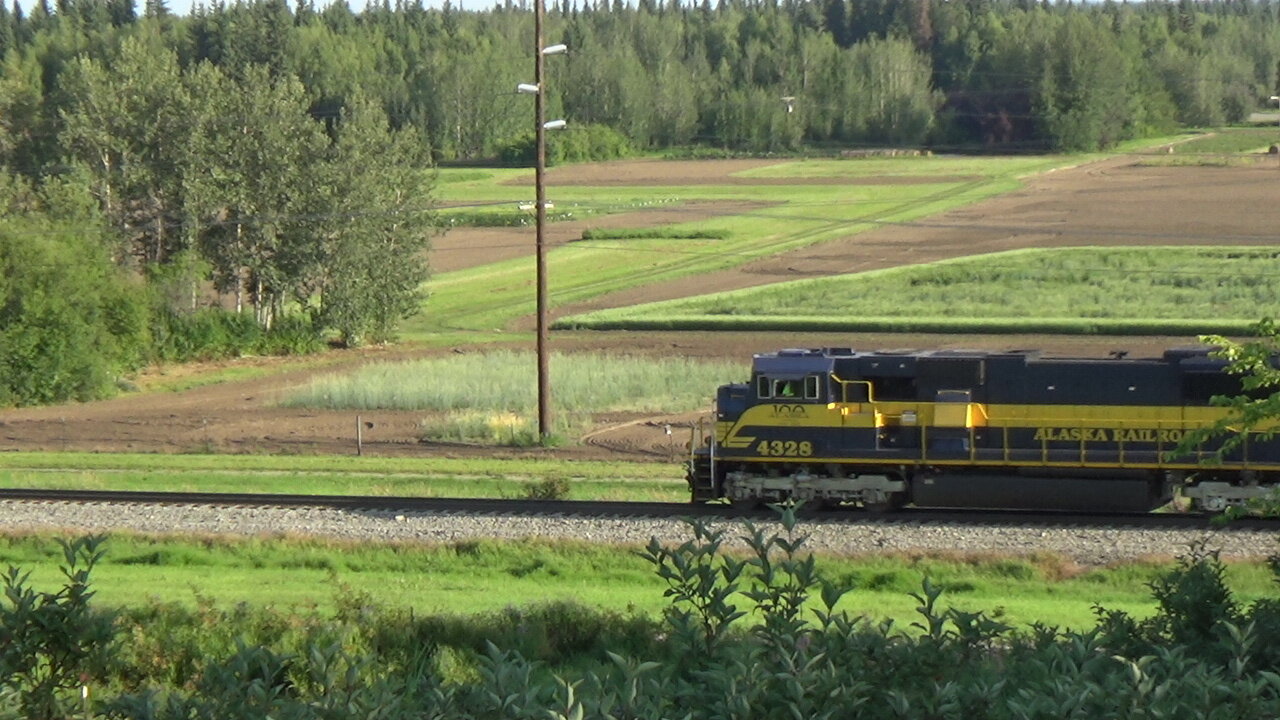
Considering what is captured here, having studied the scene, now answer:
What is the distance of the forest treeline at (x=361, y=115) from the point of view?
5909 cm

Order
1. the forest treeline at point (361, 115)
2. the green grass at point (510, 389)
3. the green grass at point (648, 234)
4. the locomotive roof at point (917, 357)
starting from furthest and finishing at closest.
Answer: the green grass at point (648, 234) < the forest treeline at point (361, 115) < the green grass at point (510, 389) < the locomotive roof at point (917, 357)

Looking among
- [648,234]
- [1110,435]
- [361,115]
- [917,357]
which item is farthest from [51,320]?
[648,234]

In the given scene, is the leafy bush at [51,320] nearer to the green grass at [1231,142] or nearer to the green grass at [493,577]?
the green grass at [493,577]

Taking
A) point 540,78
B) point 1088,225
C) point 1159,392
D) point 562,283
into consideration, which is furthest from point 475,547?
point 1088,225

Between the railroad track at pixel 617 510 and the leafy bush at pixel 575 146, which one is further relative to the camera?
the leafy bush at pixel 575 146

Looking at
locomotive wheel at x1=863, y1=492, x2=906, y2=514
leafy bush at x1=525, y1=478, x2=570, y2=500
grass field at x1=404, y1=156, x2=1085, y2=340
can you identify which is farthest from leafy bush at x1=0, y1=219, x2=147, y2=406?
locomotive wheel at x1=863, y1=492, x2=906, y2=514

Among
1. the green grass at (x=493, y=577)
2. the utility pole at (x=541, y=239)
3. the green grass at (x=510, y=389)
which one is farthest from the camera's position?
the green grass at (x=510, y=389)

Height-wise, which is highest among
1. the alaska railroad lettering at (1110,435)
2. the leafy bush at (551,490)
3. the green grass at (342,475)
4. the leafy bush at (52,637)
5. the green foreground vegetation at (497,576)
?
the leafy bush at (52,637)

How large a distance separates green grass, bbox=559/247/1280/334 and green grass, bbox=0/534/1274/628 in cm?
3917

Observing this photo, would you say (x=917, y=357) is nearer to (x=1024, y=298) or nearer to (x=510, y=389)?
(x=510, y=389)

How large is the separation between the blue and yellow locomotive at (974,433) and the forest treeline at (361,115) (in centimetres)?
3376

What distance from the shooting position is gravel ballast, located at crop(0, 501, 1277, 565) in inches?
842

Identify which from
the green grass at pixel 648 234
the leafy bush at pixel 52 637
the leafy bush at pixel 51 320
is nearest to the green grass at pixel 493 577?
the leafy bush at pixel 52 637

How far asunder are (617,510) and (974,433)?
605 cm
